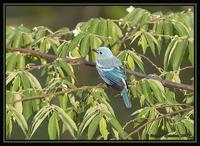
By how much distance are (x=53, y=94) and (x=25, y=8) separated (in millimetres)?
7050

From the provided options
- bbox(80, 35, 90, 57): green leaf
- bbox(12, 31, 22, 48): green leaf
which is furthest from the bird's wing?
bbox(12, 31, 22, 48): green leaf

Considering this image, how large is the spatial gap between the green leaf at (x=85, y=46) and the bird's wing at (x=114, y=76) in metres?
0.17

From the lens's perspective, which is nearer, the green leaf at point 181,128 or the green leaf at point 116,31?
the green leaf at point 181,128

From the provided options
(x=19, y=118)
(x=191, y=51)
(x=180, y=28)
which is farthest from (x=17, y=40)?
(x=191, y=51)

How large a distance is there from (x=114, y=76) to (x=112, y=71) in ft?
0.15

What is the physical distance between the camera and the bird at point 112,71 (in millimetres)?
2930

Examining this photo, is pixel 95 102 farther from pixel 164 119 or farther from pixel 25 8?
pixel 25 8

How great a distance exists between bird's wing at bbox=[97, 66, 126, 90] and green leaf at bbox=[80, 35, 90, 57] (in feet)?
0.57

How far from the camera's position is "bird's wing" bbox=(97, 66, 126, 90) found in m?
2.94

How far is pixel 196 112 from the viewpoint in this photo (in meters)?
2.62

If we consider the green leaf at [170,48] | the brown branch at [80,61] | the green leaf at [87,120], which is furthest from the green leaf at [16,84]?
the green leaf at [170,48]

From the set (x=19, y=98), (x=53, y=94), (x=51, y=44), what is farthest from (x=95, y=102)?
(x=51, y=44)

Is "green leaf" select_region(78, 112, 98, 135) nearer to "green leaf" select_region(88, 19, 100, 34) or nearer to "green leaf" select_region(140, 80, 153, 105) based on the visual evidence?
"green leaf" select_region(140, 80, 153, 105)

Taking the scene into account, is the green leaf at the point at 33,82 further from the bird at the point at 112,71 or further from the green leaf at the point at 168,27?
the green leaf at the point at 168,27
